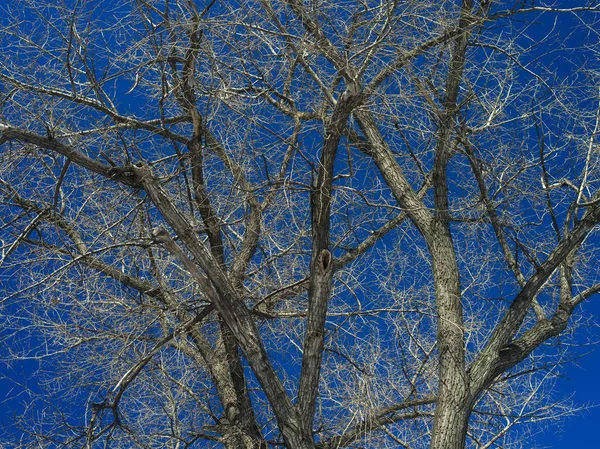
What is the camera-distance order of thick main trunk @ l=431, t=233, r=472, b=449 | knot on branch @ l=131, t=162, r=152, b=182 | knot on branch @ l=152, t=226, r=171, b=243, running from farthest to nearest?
thick main trunk @ l=431, t=233, r=472, b=449 < knot on branch @ l=131, t=162, r=152, b=182 < knot on branch @ l=152, t=226, r=171, b=243

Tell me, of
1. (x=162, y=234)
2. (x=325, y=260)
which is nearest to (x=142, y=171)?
(x=162, y=234)

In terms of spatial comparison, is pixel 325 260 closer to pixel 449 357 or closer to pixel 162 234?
pixel 162 234

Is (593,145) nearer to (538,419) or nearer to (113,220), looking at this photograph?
(538,419)

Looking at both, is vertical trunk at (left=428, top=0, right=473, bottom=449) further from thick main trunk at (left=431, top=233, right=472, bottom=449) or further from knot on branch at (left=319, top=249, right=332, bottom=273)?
knot on branch at (left=319, top=249, right=332, bottom=273)

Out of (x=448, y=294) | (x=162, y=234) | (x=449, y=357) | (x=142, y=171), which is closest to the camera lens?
(x=162, y=234)

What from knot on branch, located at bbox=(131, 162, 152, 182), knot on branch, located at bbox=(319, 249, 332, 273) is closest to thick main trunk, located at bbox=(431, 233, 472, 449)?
knot on branch, located at bbox=(319, 249, 332, 273)

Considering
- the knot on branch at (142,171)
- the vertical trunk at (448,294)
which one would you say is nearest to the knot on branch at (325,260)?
the vertical trunk at (448,294)

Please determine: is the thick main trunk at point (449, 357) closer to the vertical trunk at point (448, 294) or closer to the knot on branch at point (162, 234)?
the vertical trunk at point (448, 294)

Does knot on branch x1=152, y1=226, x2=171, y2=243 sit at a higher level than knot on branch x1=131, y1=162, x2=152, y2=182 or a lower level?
lower

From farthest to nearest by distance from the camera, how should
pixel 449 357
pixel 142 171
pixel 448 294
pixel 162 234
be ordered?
pixel 448 294, pixel 449 357, pixel 142 171, pixel 162 234

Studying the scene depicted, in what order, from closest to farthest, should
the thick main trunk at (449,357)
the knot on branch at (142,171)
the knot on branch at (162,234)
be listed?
the knot on branch at (162,234) < the knot on branch at (142,171) < the thick main trunk at (449,357)

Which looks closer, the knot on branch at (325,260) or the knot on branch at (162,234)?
the knot on branch at (162,234)

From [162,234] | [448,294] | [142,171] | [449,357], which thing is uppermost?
[142,171]

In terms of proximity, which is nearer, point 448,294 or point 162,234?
point 162,234
